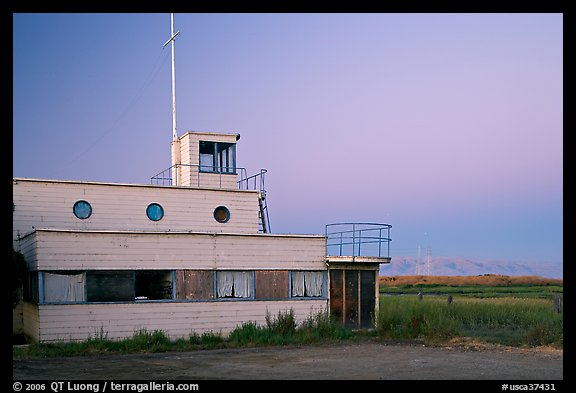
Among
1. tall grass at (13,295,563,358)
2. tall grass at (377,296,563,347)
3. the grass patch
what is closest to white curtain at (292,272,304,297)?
tall grass at (13,295,563,358)

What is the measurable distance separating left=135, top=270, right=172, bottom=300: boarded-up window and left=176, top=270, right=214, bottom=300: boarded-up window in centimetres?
33

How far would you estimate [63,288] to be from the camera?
65.0ft

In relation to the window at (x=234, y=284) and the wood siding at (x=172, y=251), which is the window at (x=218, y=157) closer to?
the wood siding at (x=172, y=251)

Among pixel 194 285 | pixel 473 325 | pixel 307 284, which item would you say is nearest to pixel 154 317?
pixel 194 285

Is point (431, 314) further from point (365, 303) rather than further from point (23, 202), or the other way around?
point (23, 202)

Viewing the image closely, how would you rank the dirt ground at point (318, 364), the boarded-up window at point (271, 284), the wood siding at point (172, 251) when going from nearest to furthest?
the dirt ground at point (318, 364)
the wood siding at point (172, 251)
the boarded-up window at point (271, 284)

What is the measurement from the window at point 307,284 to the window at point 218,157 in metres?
5.58

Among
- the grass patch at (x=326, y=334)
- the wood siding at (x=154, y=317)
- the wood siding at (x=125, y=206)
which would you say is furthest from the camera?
the wood siding at (x=125, y=206)

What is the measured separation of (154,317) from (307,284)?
228 inches

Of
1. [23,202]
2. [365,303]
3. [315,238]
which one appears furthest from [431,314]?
[23,202]

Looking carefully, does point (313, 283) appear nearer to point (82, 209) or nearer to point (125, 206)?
point (125, 206)

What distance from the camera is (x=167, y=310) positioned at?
69.5ft

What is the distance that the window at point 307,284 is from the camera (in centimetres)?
2353

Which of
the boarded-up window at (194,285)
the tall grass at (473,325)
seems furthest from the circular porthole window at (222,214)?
the tall grass at (473,325)
